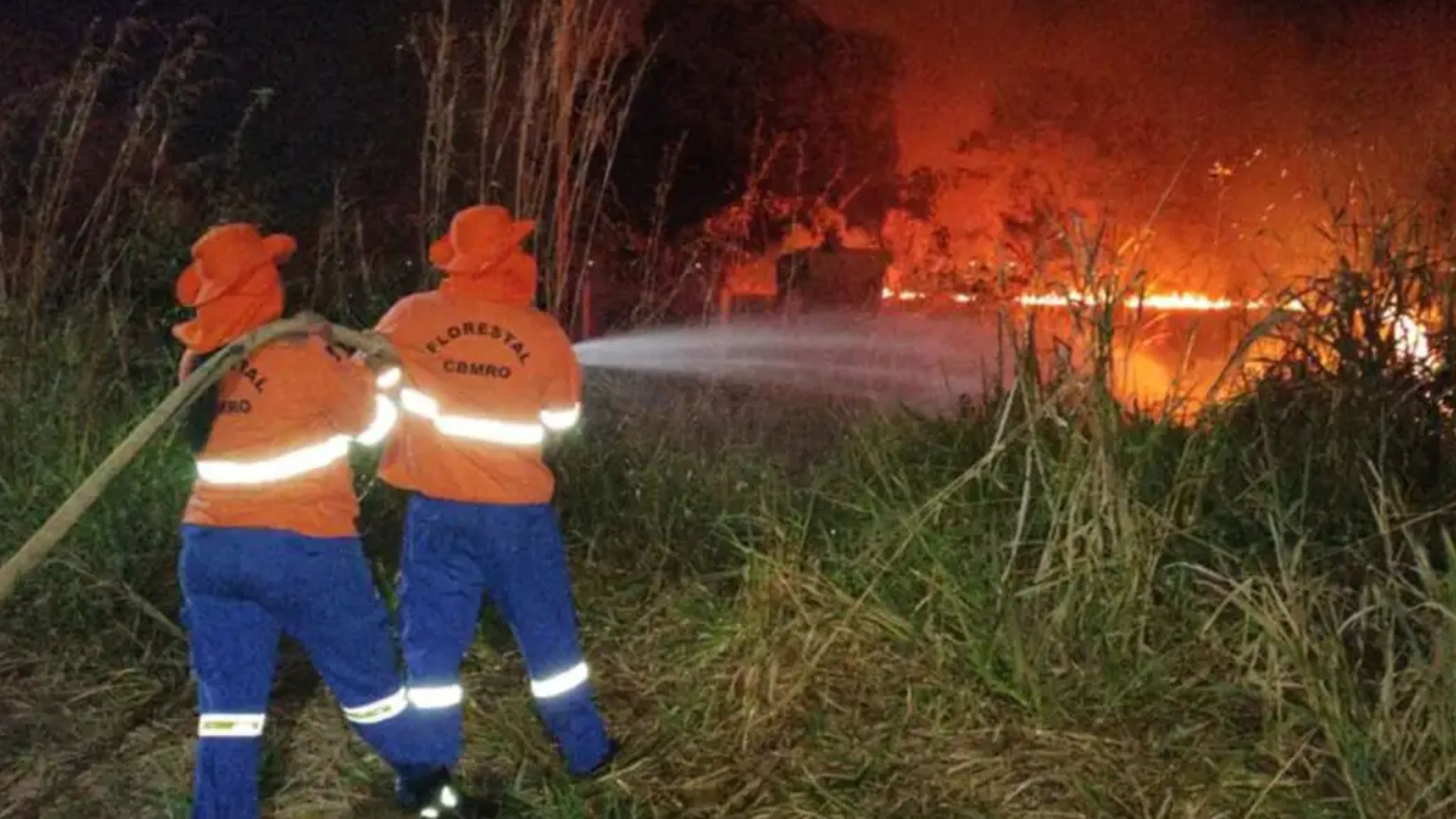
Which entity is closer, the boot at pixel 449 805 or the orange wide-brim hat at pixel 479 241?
the boot at pixel 449 805

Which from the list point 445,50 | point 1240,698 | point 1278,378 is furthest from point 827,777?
point 445,50

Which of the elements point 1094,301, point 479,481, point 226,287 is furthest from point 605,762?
point 1094,301

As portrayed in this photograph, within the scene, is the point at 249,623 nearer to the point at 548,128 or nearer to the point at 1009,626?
the point at 1009,626

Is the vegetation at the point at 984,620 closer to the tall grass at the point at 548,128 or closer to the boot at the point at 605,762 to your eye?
the boot at the point at 605,762

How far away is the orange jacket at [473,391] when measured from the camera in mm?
4000

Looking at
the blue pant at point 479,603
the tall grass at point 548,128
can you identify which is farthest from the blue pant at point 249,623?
the tall grass at point 548,128

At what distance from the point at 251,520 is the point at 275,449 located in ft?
0.59

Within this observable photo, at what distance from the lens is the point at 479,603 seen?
4137 millimetres

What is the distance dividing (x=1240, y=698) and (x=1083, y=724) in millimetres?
415

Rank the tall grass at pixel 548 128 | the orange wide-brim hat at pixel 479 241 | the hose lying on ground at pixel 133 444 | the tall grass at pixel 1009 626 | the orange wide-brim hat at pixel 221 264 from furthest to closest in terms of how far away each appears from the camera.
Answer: the tall grass at pixel 548 128 → the orange wide-brim hat at pixel 479 241 → the tall grass at pixel 1009 626 → the orange wide-brim hat at pixel 221 264 → the hose lying on ground at pixel 133 444

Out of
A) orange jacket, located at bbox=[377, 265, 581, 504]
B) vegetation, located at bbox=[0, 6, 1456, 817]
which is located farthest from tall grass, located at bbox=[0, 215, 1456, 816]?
orange jacket, located at bbox=[377, 265, 581, 504]

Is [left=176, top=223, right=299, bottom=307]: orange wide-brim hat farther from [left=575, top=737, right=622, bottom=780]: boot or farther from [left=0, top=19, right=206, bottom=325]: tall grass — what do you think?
[left=0, top=19, right=206, bottom=325]: tall grass

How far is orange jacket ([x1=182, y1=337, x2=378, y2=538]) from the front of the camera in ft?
11.8

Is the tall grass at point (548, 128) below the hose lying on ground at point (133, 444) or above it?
above
